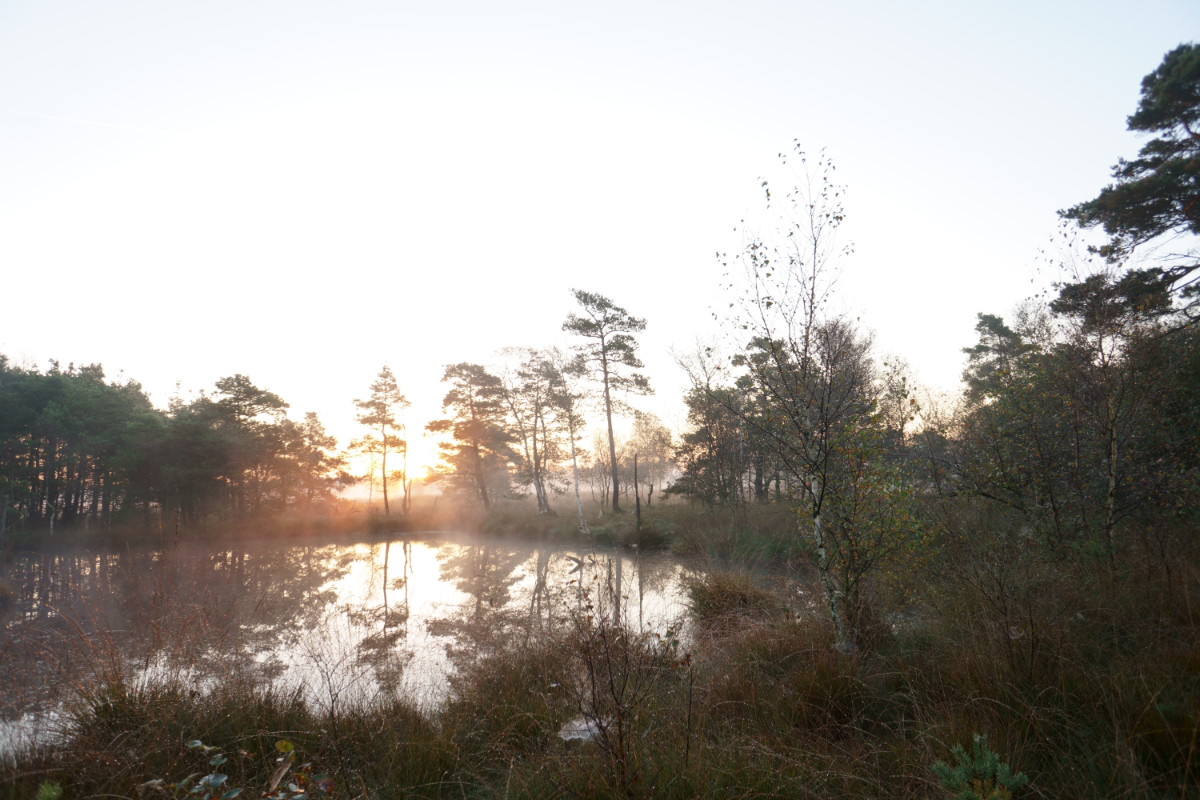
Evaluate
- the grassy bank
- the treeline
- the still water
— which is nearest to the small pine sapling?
the grassy bank

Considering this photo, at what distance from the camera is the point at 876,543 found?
16.4 feet

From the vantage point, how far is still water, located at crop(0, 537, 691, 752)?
181 inches

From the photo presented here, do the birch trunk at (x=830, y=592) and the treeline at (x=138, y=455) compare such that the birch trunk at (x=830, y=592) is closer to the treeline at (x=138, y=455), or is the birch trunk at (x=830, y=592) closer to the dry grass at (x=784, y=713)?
the dry grass at (x=784, y=713)

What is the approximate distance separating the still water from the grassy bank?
1.58ft

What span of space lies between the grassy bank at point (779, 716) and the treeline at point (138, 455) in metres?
27.5

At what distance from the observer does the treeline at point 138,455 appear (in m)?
24.6

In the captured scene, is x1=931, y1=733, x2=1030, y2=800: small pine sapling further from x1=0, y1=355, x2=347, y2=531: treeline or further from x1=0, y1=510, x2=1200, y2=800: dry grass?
x1=0, y1=355, x2=347, y2=531: treeline

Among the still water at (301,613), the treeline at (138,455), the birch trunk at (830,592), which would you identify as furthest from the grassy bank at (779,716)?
the treeline at (138,455)

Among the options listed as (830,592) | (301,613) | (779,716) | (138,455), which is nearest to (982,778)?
(779,716)

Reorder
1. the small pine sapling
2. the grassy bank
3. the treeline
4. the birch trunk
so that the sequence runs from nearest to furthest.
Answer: the small pine sapling
the grassy bank
the birch trunk
the treeline

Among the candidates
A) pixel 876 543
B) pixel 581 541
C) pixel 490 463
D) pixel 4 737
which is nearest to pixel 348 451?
pixel 490 463

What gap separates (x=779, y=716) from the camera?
364 centimetres

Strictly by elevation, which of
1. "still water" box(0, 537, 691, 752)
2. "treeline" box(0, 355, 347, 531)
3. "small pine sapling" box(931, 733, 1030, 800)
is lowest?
"still water" box(0, 537, 691, 752)

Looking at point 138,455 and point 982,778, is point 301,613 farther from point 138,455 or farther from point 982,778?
point 138,455
